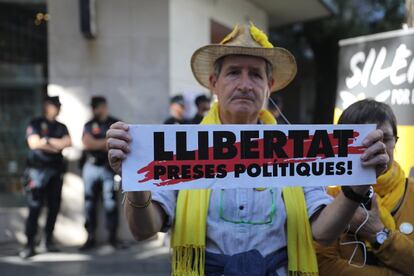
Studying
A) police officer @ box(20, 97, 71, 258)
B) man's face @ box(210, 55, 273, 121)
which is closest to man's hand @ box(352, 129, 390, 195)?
man's face @ box(210, 55, 273, 121)

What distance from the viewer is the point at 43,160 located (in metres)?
4.90

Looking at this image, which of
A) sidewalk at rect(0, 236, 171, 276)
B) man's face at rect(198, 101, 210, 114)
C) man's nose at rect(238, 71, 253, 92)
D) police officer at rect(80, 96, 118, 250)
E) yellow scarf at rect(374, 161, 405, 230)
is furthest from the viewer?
man's face at rect(198, 101, 210, 114)

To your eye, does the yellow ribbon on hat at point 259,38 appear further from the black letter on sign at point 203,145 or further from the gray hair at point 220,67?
the black letter on sign at point 203,145

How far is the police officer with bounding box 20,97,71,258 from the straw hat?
3.31 m

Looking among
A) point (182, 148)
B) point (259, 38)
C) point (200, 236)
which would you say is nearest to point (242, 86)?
point (259, 38)

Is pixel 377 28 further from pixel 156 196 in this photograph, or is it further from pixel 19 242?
pixel 156 196

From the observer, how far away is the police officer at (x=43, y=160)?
488 cm

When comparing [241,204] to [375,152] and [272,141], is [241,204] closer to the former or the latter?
[272,141]

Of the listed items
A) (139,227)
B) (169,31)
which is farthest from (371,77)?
(169,31)

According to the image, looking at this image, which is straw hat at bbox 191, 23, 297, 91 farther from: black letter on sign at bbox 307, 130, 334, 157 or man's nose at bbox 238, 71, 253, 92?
black letter on sign at bbox 307, 130, 334, 157

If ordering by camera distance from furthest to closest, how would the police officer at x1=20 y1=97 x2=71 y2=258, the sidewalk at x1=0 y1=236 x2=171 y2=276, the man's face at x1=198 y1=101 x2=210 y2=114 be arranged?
1. the man's face at x1=198 y1=101 x2=210 y2=114
2. the police officer at x1=20 y1=97 x2=71 y2=258
3. the sidewalk at x1=0 y1=236 x2=171 y2=276

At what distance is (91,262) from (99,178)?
3.04 ft

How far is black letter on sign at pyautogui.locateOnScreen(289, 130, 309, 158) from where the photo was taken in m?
1.61

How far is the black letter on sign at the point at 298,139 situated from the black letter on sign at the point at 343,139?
0.11 meters
